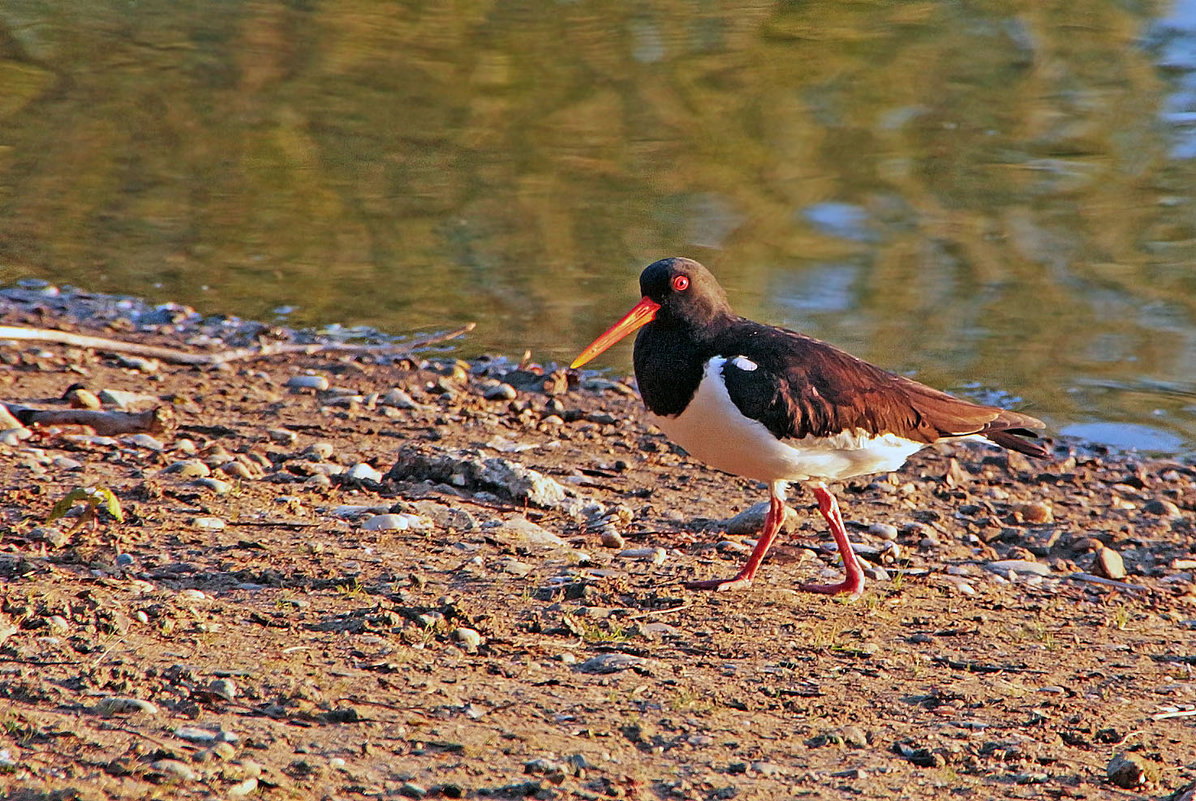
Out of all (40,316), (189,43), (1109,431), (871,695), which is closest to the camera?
(871,695)

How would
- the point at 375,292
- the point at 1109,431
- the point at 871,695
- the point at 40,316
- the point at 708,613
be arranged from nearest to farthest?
1. the point at 871,695
2. the point at 708,613
3. the point at 1109,431
4. the point at 40,316
5. the point at 375,292

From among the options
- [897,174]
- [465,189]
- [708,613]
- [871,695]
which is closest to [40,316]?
[465,189]

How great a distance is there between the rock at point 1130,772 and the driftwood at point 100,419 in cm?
454

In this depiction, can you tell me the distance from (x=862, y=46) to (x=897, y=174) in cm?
447

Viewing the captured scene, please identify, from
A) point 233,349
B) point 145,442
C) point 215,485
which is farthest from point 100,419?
point 233,349

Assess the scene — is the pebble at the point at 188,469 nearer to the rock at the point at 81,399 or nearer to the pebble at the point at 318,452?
the pebble at the point at 318,452

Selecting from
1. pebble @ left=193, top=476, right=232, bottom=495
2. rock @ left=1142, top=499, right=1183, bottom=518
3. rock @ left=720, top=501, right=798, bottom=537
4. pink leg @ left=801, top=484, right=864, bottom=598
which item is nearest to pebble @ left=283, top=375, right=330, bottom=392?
pebble @ left=193, top=476, right=232, bottom=495

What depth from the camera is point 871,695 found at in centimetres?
453

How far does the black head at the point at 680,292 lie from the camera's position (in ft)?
18.7

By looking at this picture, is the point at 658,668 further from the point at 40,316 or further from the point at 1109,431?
the point at 40,316

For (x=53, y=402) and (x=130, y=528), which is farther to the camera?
(x=53, y=402)

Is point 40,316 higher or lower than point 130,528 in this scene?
lower

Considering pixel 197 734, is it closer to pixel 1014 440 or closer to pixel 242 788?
pixel 242 788

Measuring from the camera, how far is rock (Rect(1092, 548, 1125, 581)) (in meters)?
6.05
